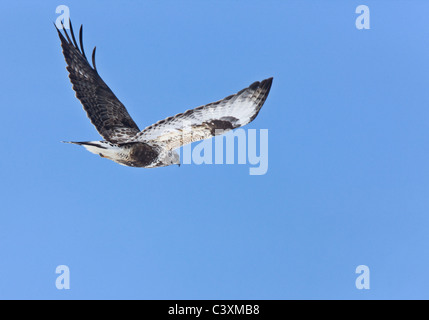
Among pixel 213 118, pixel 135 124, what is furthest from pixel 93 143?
pixel 213 118

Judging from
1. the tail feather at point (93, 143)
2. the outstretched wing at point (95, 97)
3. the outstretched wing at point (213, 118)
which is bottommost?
the tail feather at point (93, 143)

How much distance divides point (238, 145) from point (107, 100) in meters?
2.72

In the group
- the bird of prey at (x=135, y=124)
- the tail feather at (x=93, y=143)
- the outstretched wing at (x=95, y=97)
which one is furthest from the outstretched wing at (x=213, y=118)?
the outstretched wing at (x=95, y=97)

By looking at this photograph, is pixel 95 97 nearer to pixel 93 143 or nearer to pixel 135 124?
pixel 135 124

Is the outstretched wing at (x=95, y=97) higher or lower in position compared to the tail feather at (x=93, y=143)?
higher

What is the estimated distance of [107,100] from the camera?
9852 mm

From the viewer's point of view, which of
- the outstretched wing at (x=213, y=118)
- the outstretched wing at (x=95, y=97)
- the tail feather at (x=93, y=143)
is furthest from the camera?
the outstretched wing at (x=95, y=97)

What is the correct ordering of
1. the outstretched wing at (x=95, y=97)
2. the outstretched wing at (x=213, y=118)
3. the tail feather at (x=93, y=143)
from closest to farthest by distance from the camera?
the outstretched wing at (x=213, y=118), the tail feather at (x=93, y=143), the outstretched wing at (x=95, y=97)

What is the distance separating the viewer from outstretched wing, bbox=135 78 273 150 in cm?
775

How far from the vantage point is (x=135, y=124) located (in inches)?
388

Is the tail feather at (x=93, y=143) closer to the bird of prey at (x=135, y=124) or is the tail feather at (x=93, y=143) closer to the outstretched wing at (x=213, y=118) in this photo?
the bird of prey at (x=135, y=124)

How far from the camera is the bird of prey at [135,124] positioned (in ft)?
25.7

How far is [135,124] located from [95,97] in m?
0.77

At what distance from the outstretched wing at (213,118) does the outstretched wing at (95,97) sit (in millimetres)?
1236
